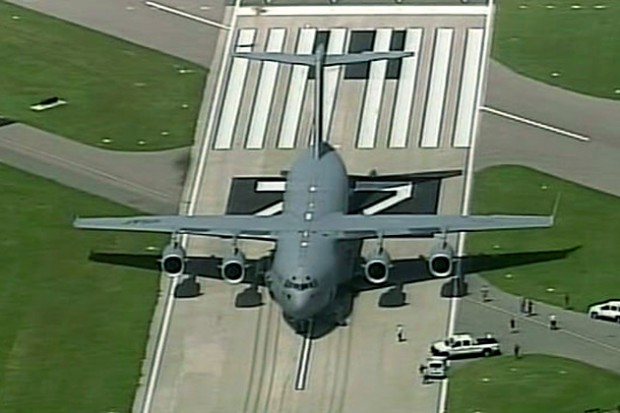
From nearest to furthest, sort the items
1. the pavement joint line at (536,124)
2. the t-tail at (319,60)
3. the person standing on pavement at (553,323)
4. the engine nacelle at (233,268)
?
the person standing on pavement at (553,323), the engine nacelle at (233,268), the t-tail at (319,60), the pavement joint line at (536,124)

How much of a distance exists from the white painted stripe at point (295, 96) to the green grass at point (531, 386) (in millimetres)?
31184

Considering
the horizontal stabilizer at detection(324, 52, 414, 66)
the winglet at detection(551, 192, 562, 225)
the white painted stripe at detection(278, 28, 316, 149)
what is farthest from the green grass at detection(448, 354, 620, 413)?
the white painted stripe at detection(278, 28, 316, 149)

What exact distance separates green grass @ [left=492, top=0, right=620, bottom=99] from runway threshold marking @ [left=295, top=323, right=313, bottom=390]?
38.2m

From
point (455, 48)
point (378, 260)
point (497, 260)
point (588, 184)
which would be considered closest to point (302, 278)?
point (378, 260)

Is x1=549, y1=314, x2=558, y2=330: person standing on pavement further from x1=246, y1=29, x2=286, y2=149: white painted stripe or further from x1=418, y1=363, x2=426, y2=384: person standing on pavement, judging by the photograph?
x1=246, y1=29, x2=286, y2=149: white painted stripe

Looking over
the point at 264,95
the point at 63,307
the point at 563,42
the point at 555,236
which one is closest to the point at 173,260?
the point at 63,307

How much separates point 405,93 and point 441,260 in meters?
28.1

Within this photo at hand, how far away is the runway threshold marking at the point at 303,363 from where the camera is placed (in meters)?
143

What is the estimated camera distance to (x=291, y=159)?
165 m

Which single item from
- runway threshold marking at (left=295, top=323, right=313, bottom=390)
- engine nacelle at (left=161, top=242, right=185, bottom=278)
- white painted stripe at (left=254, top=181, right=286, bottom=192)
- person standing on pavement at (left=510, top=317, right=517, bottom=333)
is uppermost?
white painted stripe at (left=254, top=181, right=286, bottom=192)

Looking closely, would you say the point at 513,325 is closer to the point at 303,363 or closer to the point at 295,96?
the point at 303,363

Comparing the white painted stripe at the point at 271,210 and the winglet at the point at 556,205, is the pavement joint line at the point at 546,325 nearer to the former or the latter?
the winglet at the point at 556,205

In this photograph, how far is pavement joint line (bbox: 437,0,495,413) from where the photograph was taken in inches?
5541

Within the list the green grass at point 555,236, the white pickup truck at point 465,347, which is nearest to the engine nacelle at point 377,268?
the white pickup truck at point 465,347
